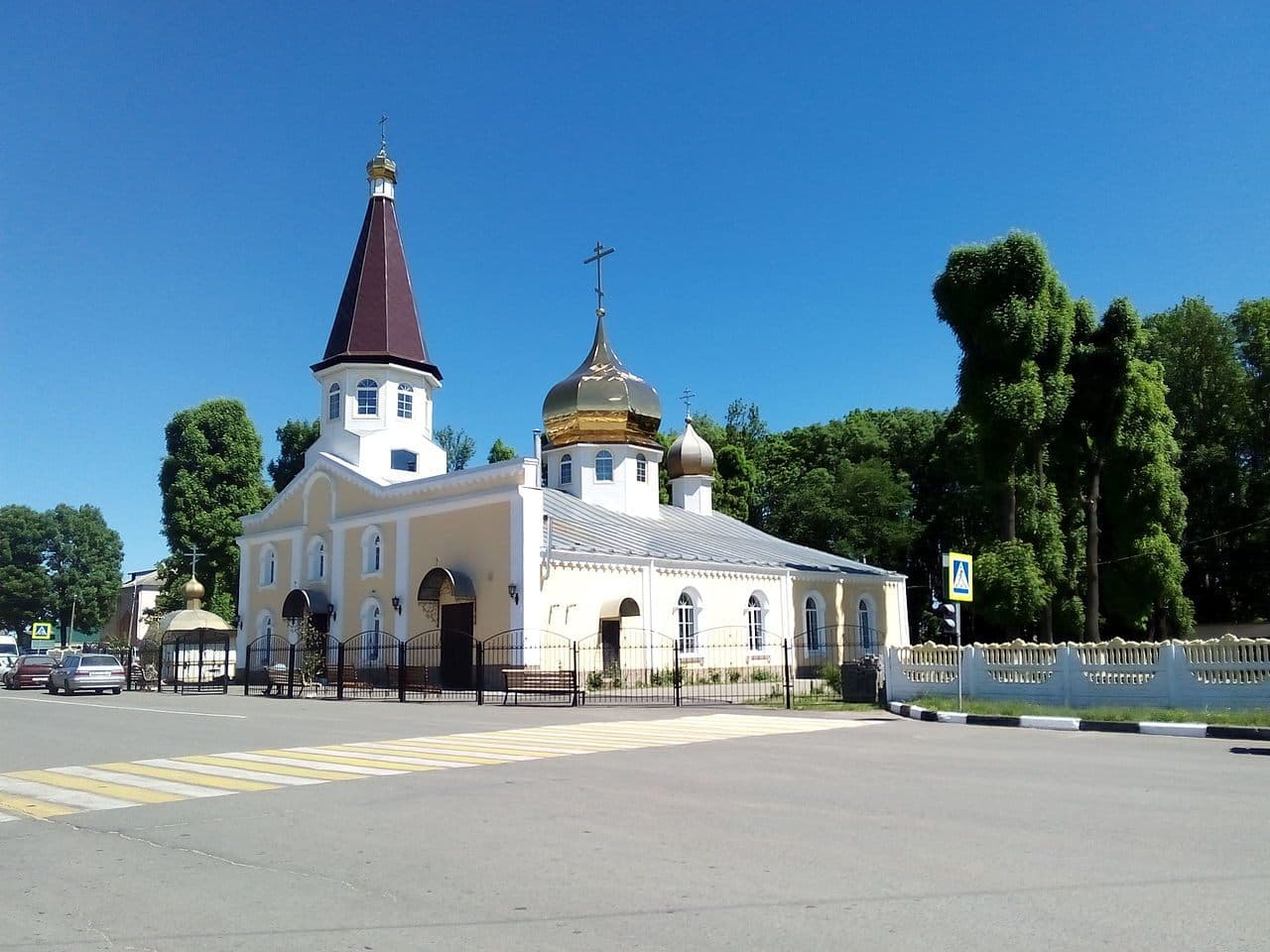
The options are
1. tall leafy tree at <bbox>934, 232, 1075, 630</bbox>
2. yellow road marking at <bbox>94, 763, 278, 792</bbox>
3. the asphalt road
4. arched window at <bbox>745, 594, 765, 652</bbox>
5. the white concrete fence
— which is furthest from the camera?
arched window at <bbox>745, 594, 765, 652</bbox>

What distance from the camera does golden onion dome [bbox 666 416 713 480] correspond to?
45125 millimetres

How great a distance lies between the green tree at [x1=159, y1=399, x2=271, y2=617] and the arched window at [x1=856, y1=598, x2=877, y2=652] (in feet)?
98.4

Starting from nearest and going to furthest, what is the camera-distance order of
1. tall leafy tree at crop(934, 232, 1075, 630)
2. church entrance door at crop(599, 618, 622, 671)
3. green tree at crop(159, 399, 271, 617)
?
1. tall leafy tree at crop(934, 232, 1075, 630)
2. church entrance door at crop(599, 618, 622, 671)
3. green tree at crop(159, 399, 271, 617)

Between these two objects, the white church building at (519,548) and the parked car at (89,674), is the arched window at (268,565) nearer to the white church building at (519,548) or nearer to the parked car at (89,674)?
the white church building at (519,548)

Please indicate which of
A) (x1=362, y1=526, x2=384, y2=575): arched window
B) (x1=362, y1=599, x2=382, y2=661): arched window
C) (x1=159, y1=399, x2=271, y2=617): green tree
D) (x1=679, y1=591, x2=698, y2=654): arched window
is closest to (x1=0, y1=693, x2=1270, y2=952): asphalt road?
(x1=679, y1=591, x2=698, y2=654): arched window

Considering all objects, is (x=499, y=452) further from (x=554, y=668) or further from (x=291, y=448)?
(x=554, y=668)

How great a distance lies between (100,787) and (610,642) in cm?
2064

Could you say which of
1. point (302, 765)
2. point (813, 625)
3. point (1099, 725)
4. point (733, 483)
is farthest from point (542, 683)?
point (733, 483)

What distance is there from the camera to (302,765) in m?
11.6

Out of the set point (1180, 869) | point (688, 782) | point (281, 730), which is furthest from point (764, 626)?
point (1180, 869)

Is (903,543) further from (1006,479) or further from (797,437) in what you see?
(1006,479)

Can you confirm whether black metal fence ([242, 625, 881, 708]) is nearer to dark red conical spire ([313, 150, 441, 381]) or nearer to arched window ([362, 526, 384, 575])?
arched window ([362, 526, 384, 575])

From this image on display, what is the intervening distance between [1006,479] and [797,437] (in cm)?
3451

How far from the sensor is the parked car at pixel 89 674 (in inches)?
1241
